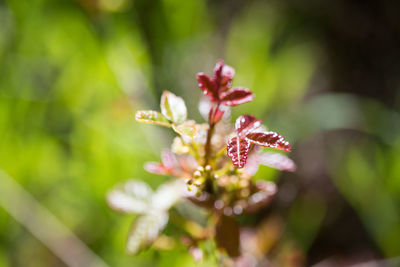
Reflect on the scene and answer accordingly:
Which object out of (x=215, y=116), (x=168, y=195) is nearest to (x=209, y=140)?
(x=215, y=116)

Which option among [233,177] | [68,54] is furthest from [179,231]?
[68,54]

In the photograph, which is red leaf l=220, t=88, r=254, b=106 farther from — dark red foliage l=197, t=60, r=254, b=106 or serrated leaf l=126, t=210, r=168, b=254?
serrated leaf l=126, t=210, r=168, b=254

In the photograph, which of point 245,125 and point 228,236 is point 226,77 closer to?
point 245,125

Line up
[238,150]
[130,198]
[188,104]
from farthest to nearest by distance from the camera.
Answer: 1. [188,104]
2. [130,198]
3. [238,150]

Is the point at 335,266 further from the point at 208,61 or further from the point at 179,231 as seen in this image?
the point at 208,61

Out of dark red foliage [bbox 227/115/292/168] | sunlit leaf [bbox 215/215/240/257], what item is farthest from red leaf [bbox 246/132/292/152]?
sunlit leaf [bbox 215/215/240/257]

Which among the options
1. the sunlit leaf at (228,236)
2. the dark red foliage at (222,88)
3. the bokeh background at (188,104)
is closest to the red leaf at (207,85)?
the dark red foliage at (222,88)

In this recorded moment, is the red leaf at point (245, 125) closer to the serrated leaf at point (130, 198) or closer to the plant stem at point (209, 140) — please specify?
the plant stem at point (209, 140)

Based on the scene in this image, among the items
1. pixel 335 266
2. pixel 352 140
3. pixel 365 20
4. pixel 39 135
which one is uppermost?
pixel 365 20
